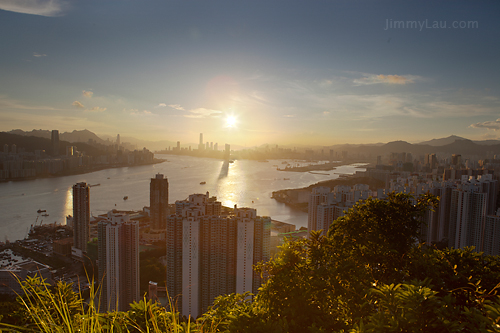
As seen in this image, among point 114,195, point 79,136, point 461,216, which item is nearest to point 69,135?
point 79,136

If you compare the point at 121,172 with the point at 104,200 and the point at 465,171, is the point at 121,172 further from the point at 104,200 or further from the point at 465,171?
the point at 465,171

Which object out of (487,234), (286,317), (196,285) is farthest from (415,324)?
(487,234)

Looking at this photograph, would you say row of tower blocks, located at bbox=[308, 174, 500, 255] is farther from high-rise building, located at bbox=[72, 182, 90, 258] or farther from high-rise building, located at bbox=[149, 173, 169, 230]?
high-rise building, located at bbox=[72, 182, 90, 258]

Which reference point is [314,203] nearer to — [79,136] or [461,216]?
[461,216]

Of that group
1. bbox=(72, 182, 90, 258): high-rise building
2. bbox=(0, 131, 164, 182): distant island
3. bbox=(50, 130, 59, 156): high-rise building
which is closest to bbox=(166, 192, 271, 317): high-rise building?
bbox=(72, 182, 90, 258): high-rise building

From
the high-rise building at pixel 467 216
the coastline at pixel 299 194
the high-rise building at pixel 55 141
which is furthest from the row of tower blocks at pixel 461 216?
the high-rise building at pixel 55 141

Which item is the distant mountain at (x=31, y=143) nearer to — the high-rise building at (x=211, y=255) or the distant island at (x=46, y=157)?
the distant island at (x=46, y=157)
